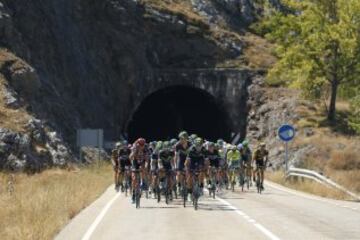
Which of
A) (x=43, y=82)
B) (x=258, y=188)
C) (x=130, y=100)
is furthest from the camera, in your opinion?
(x=130, y=100)

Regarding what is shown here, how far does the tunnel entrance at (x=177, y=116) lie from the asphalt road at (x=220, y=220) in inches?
1437

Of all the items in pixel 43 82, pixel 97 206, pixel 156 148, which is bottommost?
pixel 97 206

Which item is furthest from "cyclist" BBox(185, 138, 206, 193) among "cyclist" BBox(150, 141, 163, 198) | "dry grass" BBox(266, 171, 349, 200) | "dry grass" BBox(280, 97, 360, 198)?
"dry grass" BBox(280, 97, 360, 198)

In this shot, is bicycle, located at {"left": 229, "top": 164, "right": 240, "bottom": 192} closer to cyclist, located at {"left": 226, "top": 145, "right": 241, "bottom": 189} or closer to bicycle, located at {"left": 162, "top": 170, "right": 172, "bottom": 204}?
cyclist, located at {"left": 226, "top": 145, "right": 241, "bottom": 189}

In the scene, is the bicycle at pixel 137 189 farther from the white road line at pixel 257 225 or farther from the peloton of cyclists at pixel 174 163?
the white road line at pixel 257 225

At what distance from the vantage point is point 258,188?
27125 millimetres

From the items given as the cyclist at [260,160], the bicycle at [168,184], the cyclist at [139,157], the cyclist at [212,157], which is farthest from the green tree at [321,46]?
the cyclist at [139,157]

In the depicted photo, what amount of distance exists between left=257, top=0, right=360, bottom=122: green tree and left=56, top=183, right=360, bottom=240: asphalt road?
84.3 ft

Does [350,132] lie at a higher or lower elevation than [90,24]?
lower

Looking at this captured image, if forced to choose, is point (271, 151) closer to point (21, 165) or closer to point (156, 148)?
point (21, 165)

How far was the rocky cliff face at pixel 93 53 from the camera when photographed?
3703cm

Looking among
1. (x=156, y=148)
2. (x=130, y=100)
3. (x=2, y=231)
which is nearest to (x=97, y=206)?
(x=156, y=148)

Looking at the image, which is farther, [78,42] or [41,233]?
[78,42]

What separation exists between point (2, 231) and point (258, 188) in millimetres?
14814
